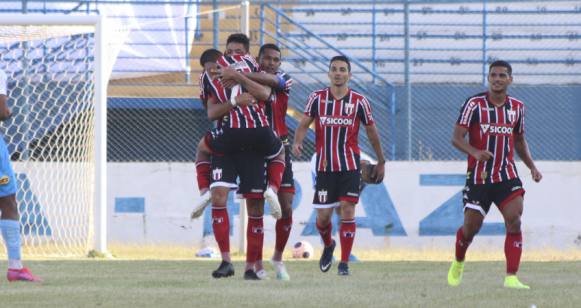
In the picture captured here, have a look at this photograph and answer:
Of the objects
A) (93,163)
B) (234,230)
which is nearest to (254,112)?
(93,163)

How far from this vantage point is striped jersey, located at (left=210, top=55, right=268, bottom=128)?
28.7ft

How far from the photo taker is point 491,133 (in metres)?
8.89

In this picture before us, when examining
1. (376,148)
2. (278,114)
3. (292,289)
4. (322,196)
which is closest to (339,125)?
(376,148)

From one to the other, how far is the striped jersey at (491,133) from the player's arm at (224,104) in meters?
1.60

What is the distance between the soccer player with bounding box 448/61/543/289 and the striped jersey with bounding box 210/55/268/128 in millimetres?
1463

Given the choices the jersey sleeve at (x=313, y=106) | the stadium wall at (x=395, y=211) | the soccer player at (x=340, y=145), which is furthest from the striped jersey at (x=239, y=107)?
the stadium wall at (x=395, y=211)

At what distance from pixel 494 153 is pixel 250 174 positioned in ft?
5.95

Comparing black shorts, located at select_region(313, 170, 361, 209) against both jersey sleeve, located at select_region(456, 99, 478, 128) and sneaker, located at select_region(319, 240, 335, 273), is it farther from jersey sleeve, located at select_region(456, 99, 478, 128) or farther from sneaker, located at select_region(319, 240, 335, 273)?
jersey sleeve, located at select_region(456, 99, 478, 128)

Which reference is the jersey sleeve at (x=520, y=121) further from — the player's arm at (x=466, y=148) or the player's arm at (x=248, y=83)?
the player's arm at (x=248, y=83)

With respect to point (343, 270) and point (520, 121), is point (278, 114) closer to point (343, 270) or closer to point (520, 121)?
point (343, 270)

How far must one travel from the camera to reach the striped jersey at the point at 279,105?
9031 mm

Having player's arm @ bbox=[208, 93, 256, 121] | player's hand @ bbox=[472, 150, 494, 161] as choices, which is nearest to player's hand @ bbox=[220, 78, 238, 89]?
player's arm @ bbox=[208, 93, 256, 121]

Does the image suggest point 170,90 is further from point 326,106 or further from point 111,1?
point 326,106

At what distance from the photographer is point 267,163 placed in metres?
9.00
